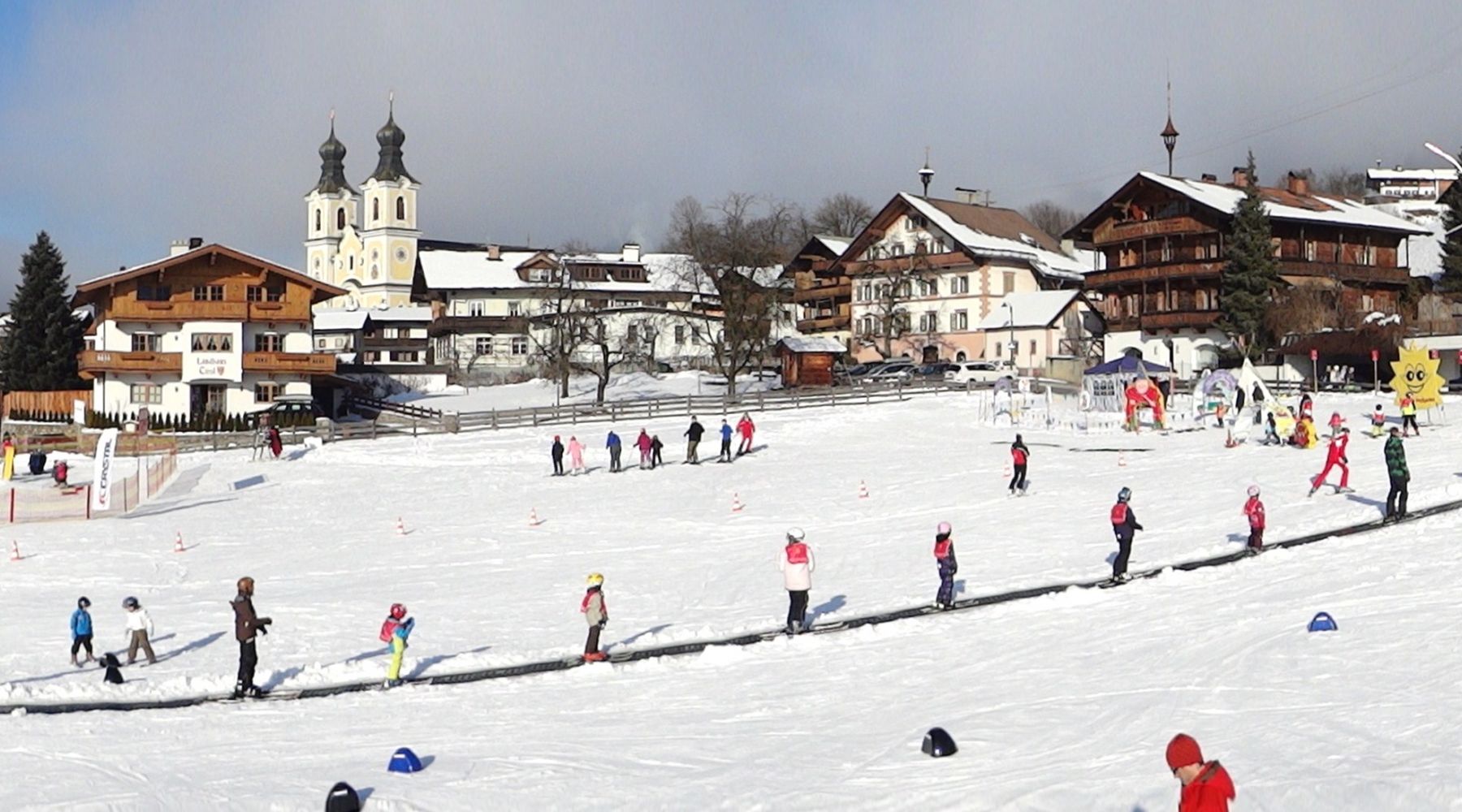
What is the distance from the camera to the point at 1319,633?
1567 cm

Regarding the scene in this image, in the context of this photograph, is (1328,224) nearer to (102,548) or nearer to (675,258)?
(675,258)

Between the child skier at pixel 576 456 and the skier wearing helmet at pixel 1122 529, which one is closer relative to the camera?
the skier wearing helmet at pixel 1122 529

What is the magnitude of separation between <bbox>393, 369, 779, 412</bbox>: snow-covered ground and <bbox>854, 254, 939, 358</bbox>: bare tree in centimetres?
768

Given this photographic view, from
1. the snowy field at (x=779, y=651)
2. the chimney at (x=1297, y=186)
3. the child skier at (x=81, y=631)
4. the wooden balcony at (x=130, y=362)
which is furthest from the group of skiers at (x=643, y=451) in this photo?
the chimney at (x=1297, y=186)

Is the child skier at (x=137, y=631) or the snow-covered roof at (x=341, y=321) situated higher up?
the snow-covered roof at (x=341, y=321)

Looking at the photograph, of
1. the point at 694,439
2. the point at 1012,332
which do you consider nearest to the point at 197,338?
the point at 694,439

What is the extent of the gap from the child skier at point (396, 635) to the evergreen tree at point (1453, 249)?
6442 cm

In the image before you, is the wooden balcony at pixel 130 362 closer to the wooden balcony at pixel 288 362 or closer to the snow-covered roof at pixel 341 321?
the wooden balcony at pixel 288 362

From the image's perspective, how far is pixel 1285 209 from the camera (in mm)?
73500

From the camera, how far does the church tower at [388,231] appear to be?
13875 centimetres

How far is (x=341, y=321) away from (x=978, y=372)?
170 feet

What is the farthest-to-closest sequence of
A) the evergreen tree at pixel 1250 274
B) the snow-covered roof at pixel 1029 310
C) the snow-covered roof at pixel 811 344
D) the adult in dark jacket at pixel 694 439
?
the snow-covered roof at pixel 1029 310 < the snow-covered roof at pixel 811 344 < the evergreen tree at pixel 1250 274 < the adult in dark jacket at pixel 694 439

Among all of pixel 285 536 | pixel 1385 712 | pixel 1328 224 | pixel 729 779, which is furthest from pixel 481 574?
pixel 1328 224

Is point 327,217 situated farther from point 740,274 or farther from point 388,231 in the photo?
point 740,274
